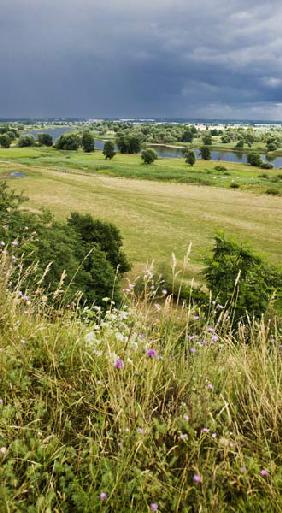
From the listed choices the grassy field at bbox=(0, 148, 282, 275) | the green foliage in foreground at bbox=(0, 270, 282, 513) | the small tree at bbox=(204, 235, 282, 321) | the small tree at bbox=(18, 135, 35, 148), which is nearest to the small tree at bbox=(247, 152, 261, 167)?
the grassy field at bbox=(0, 148, 282, 275)

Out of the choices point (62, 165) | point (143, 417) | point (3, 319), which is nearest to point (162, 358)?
point (143, 417)

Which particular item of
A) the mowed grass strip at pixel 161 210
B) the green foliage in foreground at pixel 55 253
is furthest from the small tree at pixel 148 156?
the green foliage in foreground at pixel 55 253

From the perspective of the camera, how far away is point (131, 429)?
261 cm

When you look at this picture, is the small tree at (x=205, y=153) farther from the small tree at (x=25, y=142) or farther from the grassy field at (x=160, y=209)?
the small tree at (x=25, y=142)

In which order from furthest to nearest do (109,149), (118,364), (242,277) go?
1. (109,149)
2. (242,277)
3. (118,364)

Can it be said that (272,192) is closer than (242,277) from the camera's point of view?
No

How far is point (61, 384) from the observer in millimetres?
2957

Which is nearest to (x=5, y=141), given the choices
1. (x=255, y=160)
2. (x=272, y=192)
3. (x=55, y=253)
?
(x=255, y=160)

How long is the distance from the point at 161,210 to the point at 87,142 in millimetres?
93720

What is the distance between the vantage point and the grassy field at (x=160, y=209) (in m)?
44.2

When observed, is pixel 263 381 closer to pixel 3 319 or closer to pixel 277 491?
pixel 277 491

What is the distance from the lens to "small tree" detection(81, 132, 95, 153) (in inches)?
5738

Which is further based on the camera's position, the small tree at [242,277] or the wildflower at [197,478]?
the small tree at [242,277]

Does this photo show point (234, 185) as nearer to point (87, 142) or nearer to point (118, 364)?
point (87, 142)
